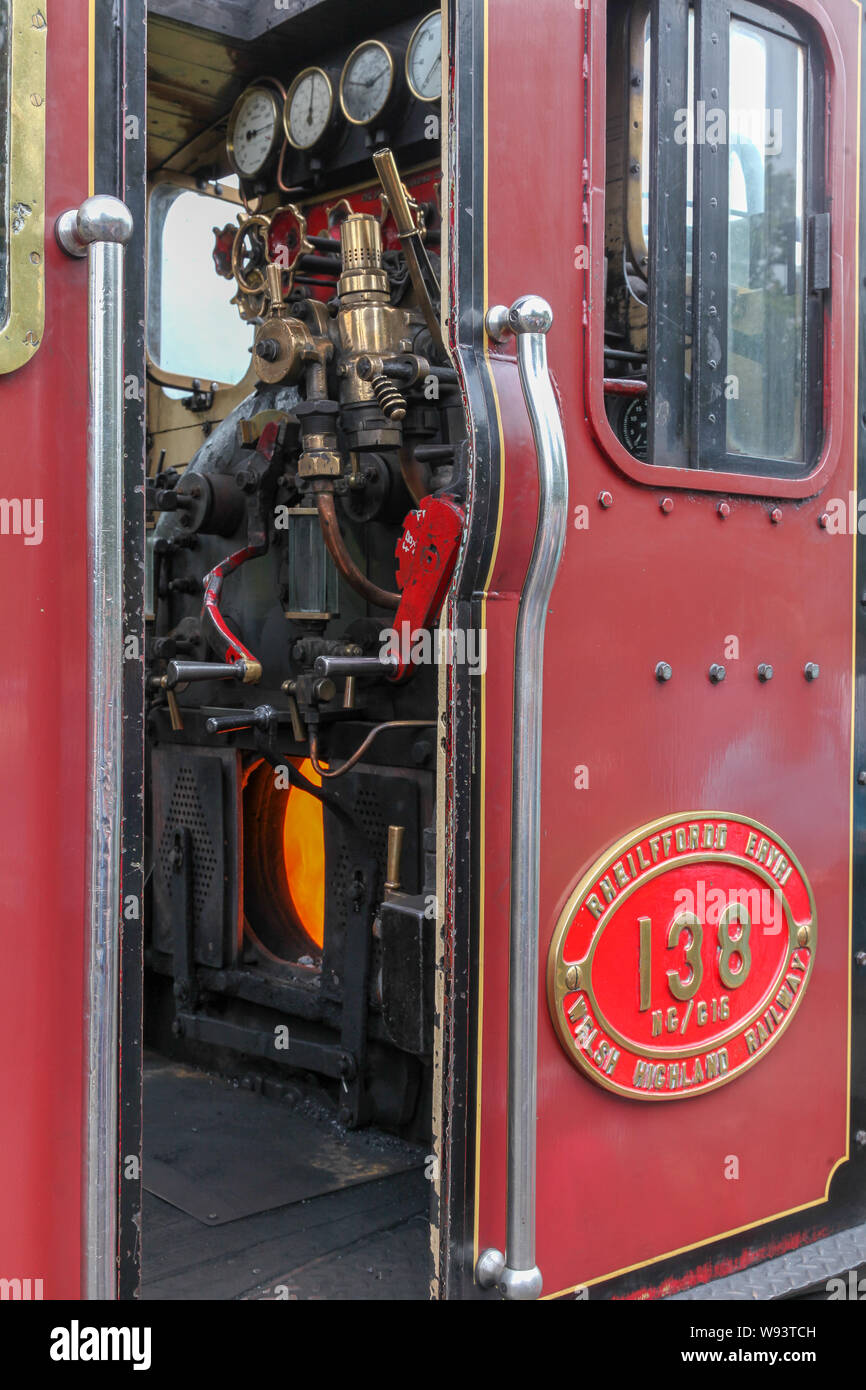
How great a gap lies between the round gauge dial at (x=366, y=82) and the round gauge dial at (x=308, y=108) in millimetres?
59

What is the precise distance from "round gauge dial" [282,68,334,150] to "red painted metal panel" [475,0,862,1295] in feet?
5.18

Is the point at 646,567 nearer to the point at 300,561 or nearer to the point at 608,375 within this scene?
the point at 608,375

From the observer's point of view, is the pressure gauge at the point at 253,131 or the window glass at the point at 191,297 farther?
the window glass at the point at 191,297

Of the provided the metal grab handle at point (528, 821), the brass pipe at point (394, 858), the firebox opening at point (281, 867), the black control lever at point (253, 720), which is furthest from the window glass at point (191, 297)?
the metal grab handle at point (528, 821)

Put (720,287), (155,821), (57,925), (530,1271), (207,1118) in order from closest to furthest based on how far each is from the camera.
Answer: (57,925), (530,1271), (720,287), (207,1118), (155,821)

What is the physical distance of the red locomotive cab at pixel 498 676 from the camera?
1.38 m

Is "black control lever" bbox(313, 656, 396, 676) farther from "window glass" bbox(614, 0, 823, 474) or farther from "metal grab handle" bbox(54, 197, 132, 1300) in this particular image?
"metal grab handle" bbox(54, 197, 132, 1300)

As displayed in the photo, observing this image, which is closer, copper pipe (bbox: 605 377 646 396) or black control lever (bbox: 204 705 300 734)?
copper pipe (bbox: 605 377 646 396)

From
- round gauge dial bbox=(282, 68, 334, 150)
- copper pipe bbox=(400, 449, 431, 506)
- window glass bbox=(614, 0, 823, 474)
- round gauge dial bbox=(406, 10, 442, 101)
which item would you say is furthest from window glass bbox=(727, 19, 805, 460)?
round gauge dial bbox=(282, 68, 334, 150)

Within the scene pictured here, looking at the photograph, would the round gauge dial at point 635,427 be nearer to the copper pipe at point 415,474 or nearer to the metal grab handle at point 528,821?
the metal grab handle at point 528,821

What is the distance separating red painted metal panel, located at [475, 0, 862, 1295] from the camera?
6.11 feet

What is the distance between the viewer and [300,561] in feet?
10.8

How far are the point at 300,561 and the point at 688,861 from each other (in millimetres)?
1497

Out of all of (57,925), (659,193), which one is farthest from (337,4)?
(57,925)
